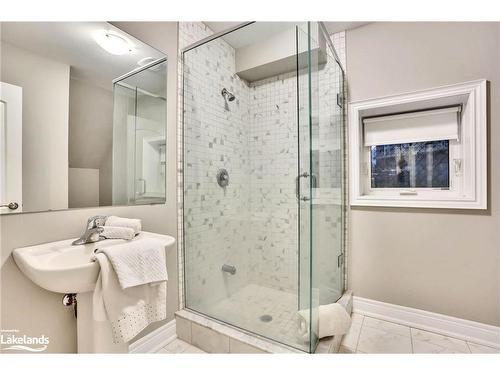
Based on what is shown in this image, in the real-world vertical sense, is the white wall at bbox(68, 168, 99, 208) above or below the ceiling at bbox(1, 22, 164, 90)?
below

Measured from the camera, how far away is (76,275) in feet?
2.71

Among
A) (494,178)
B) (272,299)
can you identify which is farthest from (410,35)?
(272,299)

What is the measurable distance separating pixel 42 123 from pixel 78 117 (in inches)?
5.5

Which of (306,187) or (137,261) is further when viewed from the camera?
(306,187)

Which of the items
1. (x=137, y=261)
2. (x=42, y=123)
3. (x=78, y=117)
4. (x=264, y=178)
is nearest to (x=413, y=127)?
(x=264, y=178)

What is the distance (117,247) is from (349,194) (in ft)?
5.39

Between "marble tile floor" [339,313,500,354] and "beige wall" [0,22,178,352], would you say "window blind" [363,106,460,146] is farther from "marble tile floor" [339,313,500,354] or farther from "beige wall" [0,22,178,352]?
"beige wall" [0,22,178,352]

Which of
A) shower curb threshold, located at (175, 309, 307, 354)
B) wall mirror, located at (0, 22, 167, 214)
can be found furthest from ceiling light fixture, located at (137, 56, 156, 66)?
shower curb threshold, located at (175, 309, 307, 354)

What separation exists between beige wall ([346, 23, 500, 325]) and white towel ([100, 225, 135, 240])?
5.24 ft
